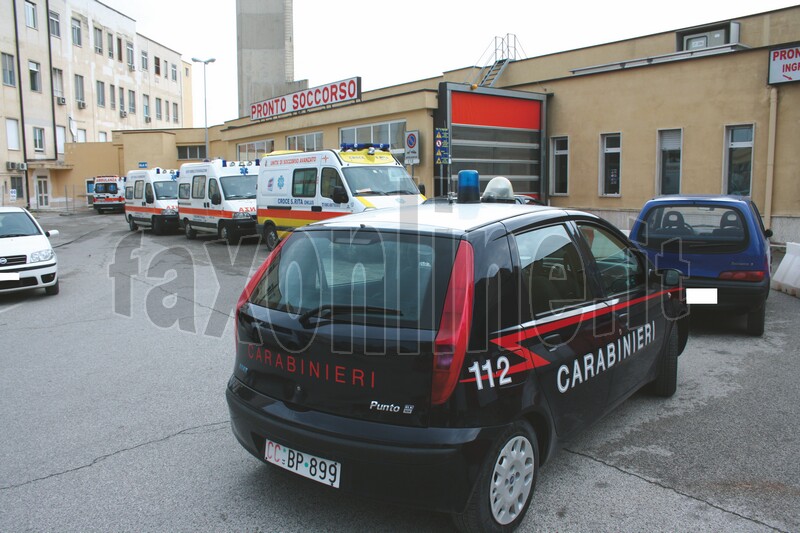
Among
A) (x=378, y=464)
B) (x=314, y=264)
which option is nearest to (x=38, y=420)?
(x=314, y=264)

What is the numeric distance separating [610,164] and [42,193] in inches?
1575

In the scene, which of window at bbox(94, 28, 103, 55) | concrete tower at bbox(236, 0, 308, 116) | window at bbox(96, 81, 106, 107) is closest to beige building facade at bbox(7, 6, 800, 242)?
concrete tower at bbox(236, 0, 308, 116)

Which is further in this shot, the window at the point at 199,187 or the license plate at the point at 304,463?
the window at the point at 199,187

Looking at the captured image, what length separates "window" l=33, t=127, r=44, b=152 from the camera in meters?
43.7

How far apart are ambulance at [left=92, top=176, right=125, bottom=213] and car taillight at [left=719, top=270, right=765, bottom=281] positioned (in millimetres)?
39751

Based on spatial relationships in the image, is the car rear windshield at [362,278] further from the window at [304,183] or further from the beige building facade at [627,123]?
the beige building facade at [627,123]

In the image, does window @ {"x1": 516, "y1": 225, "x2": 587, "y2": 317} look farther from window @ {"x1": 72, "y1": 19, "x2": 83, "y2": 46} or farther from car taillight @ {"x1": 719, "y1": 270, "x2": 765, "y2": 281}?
window @ {"x1": 72, "y1": 19, "x2": 83, "y2": 46}

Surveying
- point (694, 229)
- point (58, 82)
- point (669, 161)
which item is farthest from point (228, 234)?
point (58, 82)

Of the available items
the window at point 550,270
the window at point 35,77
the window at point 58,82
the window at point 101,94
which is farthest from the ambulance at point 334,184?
the window at point 101,94

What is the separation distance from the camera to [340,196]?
46.9 ft

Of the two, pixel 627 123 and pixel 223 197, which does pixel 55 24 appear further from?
pixel 627 123

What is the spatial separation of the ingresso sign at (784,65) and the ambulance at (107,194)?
3628 centimetres

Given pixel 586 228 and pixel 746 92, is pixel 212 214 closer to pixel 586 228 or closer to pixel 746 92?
pixel 746 92

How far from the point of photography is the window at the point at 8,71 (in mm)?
40938
